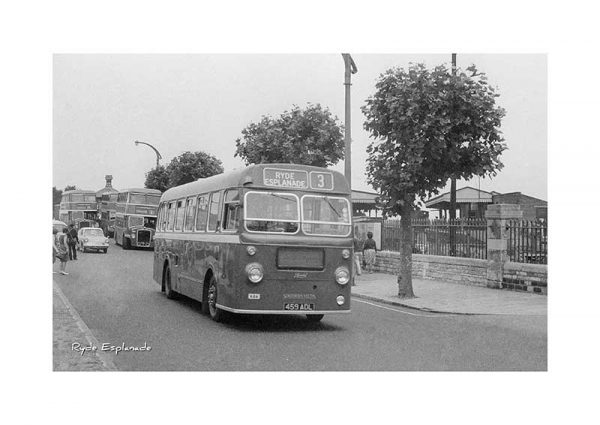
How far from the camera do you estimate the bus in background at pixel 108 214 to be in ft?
50.5

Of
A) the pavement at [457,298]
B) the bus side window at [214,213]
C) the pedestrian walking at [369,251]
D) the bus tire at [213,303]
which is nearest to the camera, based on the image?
the bus tire at [213,303]

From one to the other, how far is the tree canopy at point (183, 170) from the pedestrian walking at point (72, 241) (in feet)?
9.88

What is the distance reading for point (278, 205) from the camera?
1277cm

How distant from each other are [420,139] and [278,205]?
5.78 meters

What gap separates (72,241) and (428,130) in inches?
376

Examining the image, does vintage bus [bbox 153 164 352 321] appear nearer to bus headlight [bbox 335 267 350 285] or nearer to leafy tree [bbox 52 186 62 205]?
bus headlight [bbox 335 267 350 285]

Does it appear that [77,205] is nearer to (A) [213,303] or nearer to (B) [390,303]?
(A) [213,303]

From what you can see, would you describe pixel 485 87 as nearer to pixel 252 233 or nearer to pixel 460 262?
pixel 460 262

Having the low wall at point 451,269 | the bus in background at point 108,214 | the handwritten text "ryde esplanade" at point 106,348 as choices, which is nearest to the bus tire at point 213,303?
the bus in background at point 108,214

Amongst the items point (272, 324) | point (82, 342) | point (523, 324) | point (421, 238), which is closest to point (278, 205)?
point (272, 324)

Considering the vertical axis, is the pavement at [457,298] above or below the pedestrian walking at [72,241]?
below

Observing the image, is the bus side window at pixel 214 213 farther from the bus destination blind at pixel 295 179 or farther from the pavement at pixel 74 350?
the pavement at pixel 74 350

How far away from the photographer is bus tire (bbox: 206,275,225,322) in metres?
13.5

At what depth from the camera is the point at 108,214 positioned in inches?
829
